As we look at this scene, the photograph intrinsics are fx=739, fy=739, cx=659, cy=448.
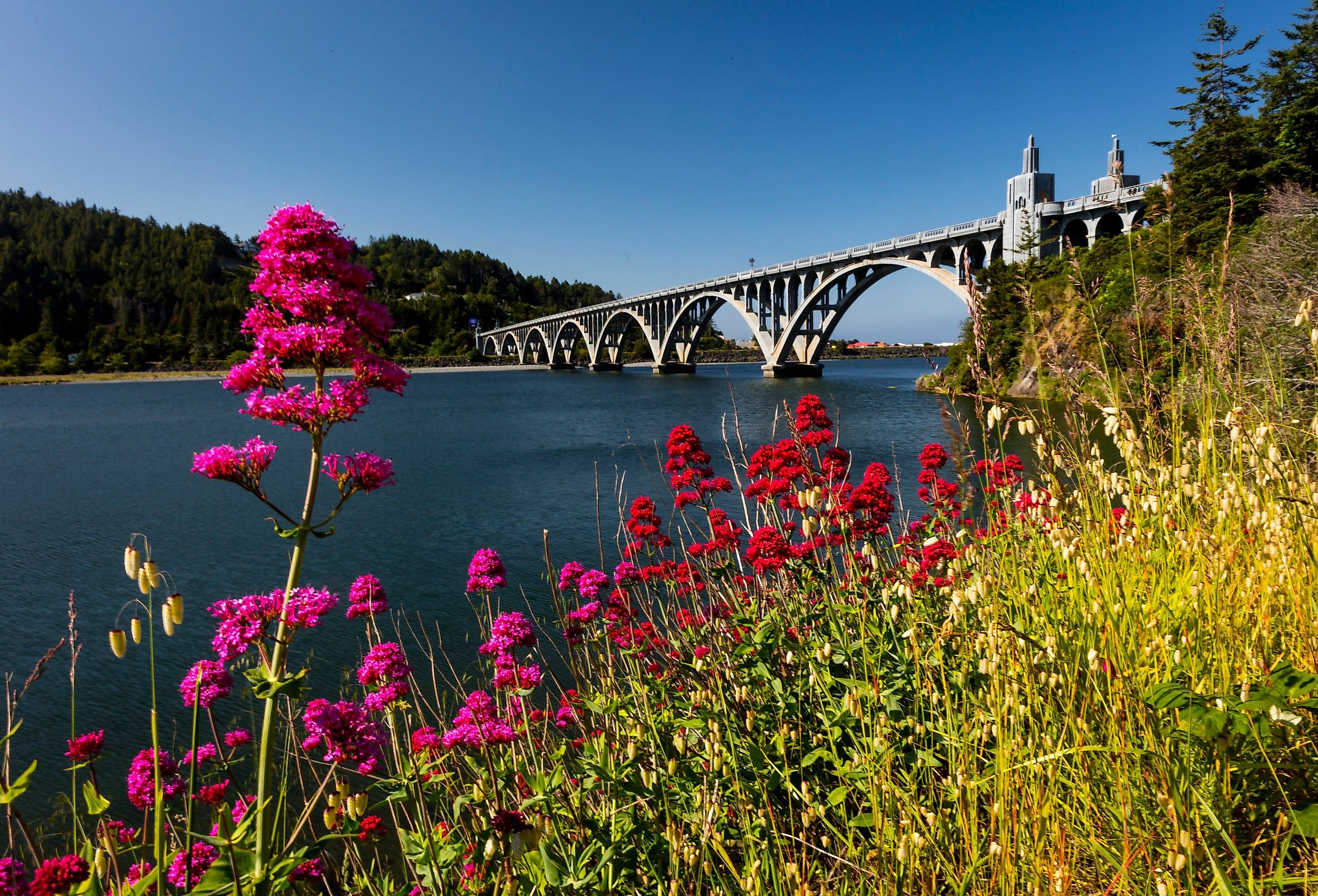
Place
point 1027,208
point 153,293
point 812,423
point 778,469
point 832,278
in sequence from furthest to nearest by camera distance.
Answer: point 153,293 < point 832,278 < point 1027,208 < point 812,423 < point 778,469

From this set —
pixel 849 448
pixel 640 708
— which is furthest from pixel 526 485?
pixel 640 708

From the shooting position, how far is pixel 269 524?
14.5 meters

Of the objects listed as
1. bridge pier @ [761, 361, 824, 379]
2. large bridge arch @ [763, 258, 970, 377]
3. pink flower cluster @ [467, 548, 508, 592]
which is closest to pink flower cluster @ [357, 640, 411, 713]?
pink flower cluster @ [467, 548, 508, 592]

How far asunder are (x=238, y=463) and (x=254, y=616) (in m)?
0.37

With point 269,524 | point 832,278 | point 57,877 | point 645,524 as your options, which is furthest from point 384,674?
point 832,278

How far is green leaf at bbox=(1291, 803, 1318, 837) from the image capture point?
1.24m

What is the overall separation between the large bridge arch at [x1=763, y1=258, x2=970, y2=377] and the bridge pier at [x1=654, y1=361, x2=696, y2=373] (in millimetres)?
18407

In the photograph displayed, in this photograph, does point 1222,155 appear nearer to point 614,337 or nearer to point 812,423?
point 812,423

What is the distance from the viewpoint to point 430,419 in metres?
36.7

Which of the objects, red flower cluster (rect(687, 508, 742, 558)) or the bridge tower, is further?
the bridge tower

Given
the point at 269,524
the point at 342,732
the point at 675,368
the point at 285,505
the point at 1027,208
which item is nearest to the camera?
the point at 342,732

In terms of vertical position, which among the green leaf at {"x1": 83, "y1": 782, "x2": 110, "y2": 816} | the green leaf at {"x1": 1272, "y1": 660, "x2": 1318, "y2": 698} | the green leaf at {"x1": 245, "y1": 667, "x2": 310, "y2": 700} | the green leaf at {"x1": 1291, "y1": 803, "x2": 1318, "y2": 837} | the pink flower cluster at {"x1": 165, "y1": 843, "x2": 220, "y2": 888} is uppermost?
the green leaf at {"x1": 1272, "y1": 660, "x2": 1318, "y2": 698}

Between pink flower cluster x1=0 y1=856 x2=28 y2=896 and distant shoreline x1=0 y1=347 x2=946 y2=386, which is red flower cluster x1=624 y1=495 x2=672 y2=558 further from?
distant shoreline x1=0 y1=347 x2=946 y2=386

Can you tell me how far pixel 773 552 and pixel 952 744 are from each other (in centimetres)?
131
